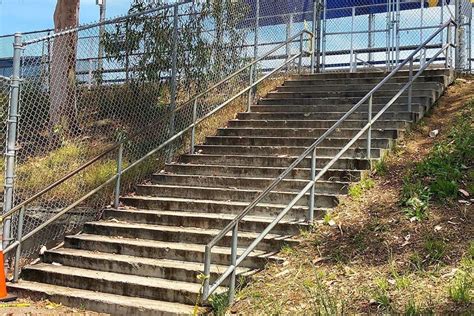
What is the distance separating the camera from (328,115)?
9.62m

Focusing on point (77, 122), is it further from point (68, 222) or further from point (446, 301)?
point (446, 301)

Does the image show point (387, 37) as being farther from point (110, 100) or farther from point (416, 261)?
point (416, 261)

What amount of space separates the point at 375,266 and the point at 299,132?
4167mm

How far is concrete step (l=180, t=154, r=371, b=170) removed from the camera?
7445 mm

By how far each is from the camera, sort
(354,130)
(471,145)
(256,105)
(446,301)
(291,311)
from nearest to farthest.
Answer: (446,301)
(291,311)
(471,145)
(354,130)
(256,105)

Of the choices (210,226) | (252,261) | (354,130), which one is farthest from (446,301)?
(354,130)

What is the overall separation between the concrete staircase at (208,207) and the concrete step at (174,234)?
0.04ft

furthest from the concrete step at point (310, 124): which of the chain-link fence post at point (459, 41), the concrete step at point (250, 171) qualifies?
the chain-link fence post at point (459, 41)

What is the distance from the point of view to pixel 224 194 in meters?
7.59

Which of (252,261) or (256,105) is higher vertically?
(256,105)

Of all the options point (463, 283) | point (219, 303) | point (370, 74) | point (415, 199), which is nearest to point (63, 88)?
point (219, 303)

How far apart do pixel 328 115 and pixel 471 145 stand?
2.84 meters

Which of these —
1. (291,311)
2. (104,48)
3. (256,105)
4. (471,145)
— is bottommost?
(291,311)

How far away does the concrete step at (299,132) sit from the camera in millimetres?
8289
